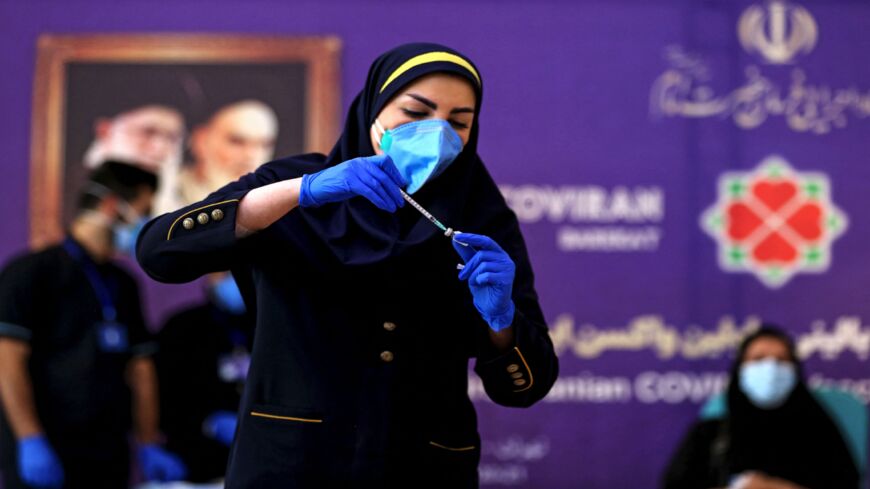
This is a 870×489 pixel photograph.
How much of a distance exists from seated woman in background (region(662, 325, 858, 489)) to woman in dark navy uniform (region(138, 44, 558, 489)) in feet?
6.99

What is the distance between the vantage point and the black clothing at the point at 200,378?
3.59m

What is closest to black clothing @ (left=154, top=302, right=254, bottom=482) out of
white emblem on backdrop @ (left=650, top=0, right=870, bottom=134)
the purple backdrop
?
the purple backdrop

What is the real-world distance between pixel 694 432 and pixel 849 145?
4.33 feet

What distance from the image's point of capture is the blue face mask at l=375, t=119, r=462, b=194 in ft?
4.78

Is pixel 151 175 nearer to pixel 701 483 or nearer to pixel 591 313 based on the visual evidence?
pixel 591 313

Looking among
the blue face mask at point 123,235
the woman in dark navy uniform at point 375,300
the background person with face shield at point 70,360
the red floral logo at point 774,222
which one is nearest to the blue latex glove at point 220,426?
the background person with face shield at point 70,360

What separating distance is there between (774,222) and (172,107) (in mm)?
2303

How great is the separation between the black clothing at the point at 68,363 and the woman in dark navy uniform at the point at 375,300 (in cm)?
181

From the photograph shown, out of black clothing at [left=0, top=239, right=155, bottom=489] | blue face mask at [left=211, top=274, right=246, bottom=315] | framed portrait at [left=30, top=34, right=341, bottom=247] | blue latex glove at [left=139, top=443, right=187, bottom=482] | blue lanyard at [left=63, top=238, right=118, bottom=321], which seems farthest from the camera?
framed portrait at [left=30, top=34, right=341, bottom=247]

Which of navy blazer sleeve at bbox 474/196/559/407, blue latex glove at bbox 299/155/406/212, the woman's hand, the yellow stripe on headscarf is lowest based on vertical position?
the woman's hand

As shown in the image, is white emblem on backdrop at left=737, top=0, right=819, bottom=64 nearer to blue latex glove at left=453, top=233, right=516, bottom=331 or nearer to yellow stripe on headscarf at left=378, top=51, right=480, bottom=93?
yellow stripe on headscarf at left=378, top=51, right=480, bottom=93

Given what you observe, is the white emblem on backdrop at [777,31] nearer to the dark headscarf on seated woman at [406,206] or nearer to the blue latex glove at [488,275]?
the dark headscarf on seated woman at [406,206]

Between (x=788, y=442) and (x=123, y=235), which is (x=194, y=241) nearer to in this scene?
(x=123, y=235)

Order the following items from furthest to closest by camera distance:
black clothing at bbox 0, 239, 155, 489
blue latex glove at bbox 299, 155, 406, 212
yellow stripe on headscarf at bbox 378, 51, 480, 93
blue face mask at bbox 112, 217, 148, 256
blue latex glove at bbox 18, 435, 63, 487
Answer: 1. blue face mask at bbox 112, 217, 148, 256
2. black clothing at bbox 0, 239, 155, 489
3. blue latex glove at bbox 18, 435, 63, 487
4. yellow stripe on headscarf at bbox 378, 51, 480, 93
5. blue latex glove at bbox 299, 155, 406, 212
